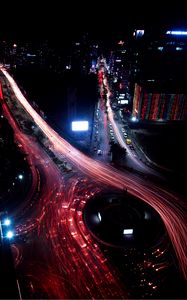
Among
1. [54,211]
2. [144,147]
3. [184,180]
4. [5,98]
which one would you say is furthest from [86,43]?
[54,211]

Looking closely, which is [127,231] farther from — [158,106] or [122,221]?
[158,106]

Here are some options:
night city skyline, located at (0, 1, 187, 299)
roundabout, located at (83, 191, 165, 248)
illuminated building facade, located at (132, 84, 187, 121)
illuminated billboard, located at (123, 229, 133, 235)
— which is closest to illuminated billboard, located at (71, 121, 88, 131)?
night city skyline, located at (0, 1, 187, 299)

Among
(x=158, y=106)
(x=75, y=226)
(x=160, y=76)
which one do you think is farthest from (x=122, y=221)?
(x=160, y=76)

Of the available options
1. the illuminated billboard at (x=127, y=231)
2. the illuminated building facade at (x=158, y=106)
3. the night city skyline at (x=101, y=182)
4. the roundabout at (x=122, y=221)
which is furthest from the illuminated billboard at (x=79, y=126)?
the illuminated billboard at (x=127, y=231)

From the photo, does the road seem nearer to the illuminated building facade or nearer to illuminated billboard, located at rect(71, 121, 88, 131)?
illuminated billboard, located at rect(71, 121, 88, 131)

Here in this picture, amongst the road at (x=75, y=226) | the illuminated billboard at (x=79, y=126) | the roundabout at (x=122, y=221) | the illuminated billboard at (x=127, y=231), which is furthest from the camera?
the illuminated billboard at (x=79, y=126)

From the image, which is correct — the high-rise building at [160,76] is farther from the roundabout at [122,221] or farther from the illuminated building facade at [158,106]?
the roundabout at [122,221]
